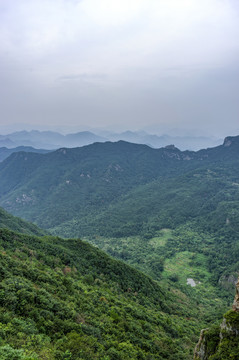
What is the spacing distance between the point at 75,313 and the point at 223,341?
15502mm

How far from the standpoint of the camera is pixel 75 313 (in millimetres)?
23812

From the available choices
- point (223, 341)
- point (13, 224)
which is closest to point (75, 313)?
point (223, 341)

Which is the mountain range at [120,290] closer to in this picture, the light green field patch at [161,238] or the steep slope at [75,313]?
the steep slope at [75,313]

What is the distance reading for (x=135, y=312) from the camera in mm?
35625

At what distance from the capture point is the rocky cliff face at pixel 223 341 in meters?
18.8

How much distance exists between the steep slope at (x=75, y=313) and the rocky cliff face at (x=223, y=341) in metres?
7.22

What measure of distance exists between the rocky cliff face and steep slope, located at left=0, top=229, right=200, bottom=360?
23.7 feet

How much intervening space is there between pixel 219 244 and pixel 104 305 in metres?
109

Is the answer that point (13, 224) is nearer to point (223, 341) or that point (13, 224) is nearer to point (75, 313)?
point (75, 313)

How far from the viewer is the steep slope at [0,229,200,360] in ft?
56.8

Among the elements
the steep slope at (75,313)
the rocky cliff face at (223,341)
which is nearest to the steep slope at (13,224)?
the steep slope at (75,313)

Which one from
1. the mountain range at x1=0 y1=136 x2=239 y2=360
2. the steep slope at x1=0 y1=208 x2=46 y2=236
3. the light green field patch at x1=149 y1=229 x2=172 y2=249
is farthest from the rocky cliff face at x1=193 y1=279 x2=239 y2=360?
the light green field patch at x1=149 y1=229 x2=172 y2=249

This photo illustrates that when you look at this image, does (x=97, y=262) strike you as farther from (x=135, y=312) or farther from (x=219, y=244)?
(x=219, y=244)

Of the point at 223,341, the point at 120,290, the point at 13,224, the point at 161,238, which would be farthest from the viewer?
the point at 161,238
